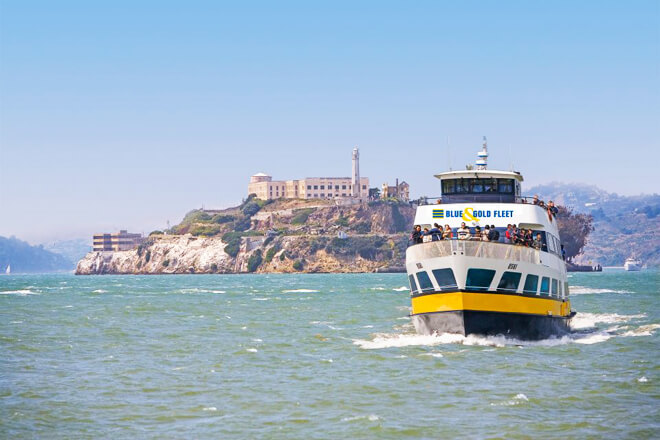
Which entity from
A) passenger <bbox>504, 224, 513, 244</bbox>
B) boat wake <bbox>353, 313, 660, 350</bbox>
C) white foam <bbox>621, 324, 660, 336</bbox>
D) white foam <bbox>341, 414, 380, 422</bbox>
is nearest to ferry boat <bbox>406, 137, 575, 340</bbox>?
boat wake <bbox>353, 313, 660, 350</bbox>

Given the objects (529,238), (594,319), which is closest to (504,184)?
(529,238)

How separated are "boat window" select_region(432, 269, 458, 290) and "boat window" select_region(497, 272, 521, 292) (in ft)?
6.02

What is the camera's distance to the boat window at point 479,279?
39406 mm

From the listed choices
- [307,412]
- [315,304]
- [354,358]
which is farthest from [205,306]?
[307,412]

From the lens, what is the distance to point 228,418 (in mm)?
26531

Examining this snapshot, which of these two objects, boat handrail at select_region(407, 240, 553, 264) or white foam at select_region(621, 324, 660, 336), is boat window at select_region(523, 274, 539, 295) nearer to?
boat handrail at select_region(407, 240, 553, 264)

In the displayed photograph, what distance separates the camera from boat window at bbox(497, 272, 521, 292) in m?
39.7

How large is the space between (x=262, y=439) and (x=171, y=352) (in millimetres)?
18873

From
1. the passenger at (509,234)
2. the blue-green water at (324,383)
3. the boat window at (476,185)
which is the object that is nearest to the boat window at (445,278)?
the blue-green water at (324,383)

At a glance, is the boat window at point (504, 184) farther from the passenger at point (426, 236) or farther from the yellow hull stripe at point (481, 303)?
the yellow hull stripe at point (481, 303)

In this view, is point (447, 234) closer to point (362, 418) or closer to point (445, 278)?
point (445, 278)

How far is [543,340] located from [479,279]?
529 cm

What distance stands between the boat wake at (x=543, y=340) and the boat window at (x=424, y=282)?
6.52ft

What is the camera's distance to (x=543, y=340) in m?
42.5
